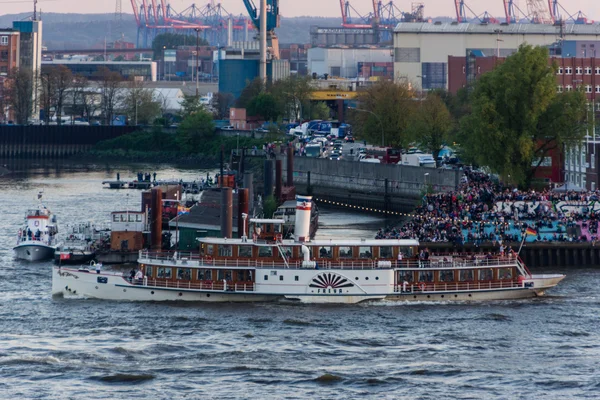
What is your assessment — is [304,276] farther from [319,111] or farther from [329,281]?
[319,111]

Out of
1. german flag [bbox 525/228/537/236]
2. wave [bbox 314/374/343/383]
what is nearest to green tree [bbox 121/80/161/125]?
german flag [bbox 525/228/537/236]

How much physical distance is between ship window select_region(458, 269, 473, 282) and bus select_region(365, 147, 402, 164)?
120 feet

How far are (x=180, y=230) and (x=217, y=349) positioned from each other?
54.1 ft

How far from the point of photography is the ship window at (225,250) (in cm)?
4338

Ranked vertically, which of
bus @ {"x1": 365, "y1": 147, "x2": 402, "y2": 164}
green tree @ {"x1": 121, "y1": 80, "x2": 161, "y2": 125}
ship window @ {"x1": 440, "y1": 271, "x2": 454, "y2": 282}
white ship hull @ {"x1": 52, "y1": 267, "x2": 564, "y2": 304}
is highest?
green tree @ {"x1": 121, "y1": 80, "x2": 161, "y2": 125}

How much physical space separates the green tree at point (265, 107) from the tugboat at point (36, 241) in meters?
72.4

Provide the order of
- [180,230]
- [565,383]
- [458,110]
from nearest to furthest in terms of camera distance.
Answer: [565,383], [180,230], [458,110]

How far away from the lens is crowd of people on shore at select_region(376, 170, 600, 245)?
52434 millimetres

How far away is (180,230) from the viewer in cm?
5328

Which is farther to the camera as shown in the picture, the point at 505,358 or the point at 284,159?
the point at 284,159

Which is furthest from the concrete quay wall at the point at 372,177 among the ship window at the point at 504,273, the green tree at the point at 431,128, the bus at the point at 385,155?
the ship window at the point at 504,273

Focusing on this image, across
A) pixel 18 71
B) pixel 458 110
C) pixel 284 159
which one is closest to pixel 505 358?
pixel 284 159

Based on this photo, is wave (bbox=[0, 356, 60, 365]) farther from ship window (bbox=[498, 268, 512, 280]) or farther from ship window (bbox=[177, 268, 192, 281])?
ship window (bbox=[498, 268, 512, 280])

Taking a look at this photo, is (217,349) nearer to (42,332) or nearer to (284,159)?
(42,332)
